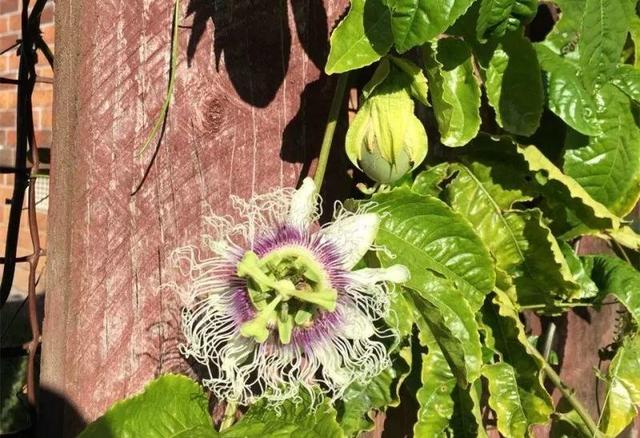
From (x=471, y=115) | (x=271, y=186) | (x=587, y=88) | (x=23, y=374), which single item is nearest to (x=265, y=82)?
(x=271, y=186)

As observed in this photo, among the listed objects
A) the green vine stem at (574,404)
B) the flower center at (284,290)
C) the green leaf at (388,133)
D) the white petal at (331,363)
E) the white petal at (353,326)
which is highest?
the green leaf at (388,133)

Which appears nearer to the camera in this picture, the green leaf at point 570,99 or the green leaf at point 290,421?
the green leaf at point 290,421

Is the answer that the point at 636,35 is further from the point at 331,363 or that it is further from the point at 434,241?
the point at 331,363

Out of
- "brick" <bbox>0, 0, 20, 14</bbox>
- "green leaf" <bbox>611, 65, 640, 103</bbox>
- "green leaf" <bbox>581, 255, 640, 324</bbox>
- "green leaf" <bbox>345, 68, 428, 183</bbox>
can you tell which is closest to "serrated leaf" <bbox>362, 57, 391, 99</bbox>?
"green leaf" <bbox>345, 68, 428, 183</bbox>

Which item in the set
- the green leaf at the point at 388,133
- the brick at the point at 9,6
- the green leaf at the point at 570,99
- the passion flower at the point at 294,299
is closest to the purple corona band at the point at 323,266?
the passion flower at the point at 294,299

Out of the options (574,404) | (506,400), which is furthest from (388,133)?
(574,404)

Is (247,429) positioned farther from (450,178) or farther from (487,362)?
(450,178)

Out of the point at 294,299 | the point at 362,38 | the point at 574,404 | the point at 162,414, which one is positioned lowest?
the point at 574,404

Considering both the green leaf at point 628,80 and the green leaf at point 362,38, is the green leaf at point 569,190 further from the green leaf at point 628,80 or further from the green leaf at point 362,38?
the green leaf at point 362,38
